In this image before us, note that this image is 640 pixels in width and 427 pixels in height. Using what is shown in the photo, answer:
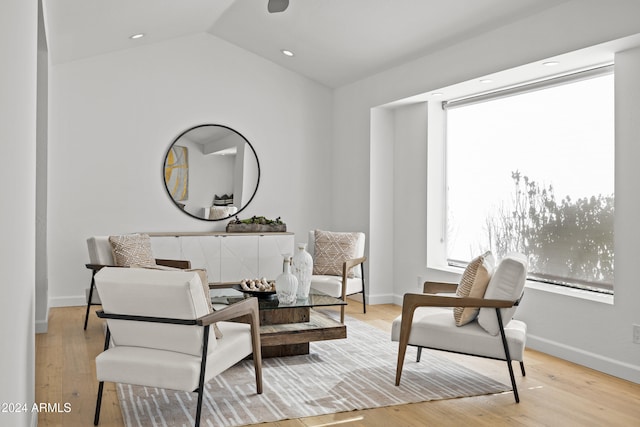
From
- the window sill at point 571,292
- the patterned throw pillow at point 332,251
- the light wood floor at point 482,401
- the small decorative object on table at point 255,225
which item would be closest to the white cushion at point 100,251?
the light wood floor at point 482,401

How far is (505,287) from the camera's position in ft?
11.7

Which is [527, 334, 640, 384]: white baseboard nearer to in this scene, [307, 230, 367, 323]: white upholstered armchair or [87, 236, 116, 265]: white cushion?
[307, 230, 367, 323]: white upholstered armchair

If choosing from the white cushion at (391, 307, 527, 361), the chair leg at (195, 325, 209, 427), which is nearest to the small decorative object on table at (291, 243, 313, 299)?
the white cushion at (391, 307, 527, 361)

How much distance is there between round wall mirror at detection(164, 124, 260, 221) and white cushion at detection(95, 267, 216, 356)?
387 cm

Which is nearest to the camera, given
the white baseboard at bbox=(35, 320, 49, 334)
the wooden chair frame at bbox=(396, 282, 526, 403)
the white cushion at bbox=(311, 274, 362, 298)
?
the wooden chair frame at bbox=(396, 282, 526, 403)

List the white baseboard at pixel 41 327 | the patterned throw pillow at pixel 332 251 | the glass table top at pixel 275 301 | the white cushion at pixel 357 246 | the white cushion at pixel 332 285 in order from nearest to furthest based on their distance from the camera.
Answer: the glass table top at pixel 275 301
the white baseboard at pixel 41 327
the white cushion at pixel 332 285
the patterned throw pillow at pixel 332 251
the white cushion at pixel 357 246

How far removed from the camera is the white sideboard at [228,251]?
638 cm

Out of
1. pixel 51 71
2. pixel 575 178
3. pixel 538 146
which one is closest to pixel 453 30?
pixel 538 146

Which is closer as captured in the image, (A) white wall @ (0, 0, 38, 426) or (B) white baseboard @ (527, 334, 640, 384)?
(A) white wall @ (0, 0, 38, 426)

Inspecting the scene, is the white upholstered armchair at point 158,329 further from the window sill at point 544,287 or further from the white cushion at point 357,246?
the white cushion at point 357,246

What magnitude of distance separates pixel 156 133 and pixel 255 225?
4.94 ft

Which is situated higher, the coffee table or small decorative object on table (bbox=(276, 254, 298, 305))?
small decorative object on table (bbox=(276, 254, 298, 305))

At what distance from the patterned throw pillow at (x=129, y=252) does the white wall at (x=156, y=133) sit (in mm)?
1302

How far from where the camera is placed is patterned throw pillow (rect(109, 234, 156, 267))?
5180 millimetres
